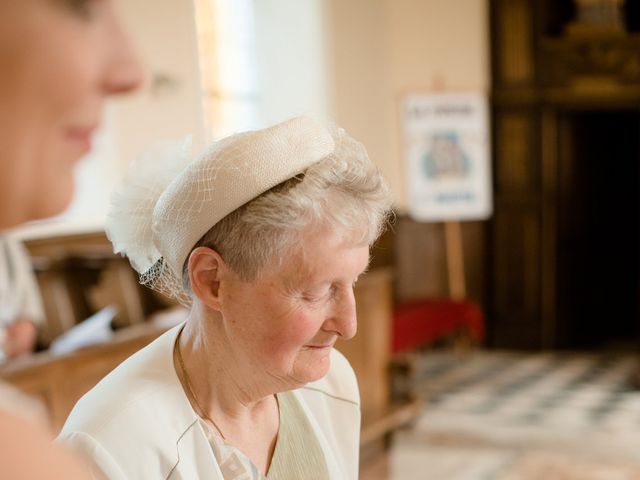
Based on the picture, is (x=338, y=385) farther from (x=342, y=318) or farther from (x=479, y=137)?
(x=479, y=137)

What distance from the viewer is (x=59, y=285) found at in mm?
6516

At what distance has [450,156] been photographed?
10.3 m

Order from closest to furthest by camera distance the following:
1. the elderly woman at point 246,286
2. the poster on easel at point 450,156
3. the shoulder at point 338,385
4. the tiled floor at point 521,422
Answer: the elderly woman at point 246,286 < the shoulder at point 338,385 < the tiled floor at point 521,422 < the poster on easel at point 450,156

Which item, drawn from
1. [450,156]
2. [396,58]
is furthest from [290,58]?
[450,156]

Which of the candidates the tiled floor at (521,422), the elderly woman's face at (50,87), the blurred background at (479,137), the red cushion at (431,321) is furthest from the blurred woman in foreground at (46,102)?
the red cushion at (431,321)

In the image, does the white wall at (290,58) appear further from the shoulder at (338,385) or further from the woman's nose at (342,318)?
the woman's nose at (342,318)

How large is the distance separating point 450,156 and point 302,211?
8.77 metres

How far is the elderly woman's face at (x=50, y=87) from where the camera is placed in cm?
45

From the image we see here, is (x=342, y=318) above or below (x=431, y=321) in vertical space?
above

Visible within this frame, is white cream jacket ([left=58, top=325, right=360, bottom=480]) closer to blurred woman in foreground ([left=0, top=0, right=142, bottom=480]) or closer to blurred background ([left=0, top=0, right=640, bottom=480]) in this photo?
blurred woman in foreground ([left=0, top=0, right=142, bottom=480])

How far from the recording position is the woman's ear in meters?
1.69

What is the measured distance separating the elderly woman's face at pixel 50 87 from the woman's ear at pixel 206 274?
1.19 meters

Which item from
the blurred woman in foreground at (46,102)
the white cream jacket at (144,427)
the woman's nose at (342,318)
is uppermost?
the blurred woman in foreground at (46,102)

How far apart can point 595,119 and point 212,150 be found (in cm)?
975
